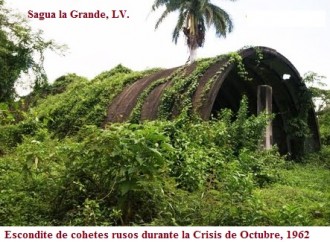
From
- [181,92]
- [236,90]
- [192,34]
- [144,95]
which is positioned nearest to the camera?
[181,92]

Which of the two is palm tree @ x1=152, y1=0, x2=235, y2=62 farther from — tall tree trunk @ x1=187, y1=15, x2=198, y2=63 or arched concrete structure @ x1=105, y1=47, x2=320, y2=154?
arched concrete structure @ x1=105, y1=47, x2=320, y2=154

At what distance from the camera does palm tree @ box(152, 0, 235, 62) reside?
2897 centimetres

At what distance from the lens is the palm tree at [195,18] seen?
28969 mm

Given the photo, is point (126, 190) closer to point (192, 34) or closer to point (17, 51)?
point (17, 51)

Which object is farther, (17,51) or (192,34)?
(192,34)

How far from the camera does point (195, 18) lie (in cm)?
2908

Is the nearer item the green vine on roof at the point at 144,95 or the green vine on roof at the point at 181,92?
the green vine on roof at the point at 181,92

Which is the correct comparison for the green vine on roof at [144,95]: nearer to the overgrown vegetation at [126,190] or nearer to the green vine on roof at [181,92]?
the green vine on roof at [181,92]

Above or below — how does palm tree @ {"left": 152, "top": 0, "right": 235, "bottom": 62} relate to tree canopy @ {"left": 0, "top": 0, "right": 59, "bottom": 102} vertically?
above

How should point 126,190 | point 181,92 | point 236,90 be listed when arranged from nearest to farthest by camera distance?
point 126,190
point 181,92
point 236,90

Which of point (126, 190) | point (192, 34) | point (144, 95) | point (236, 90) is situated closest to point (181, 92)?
point (144, 95)

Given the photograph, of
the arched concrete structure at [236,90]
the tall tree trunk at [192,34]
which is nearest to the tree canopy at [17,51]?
the arched concrete structure at [236,90]

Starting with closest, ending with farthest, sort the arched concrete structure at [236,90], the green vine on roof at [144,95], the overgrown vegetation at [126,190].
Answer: the overgrown vegetation at [126,190] < the arched concrete structure at [236,90] < the green vine on roof at [144,95]

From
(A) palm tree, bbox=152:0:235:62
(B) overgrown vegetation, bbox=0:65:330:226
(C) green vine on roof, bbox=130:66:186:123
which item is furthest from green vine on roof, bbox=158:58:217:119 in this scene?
(A) palm tree, bbox=152:0:235:62
